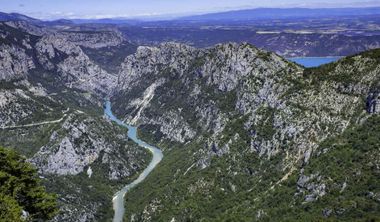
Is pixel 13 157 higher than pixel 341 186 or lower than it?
higher

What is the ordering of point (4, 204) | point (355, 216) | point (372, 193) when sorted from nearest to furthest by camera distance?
point (4, 204)
point (355, 216)
point (372, 193)

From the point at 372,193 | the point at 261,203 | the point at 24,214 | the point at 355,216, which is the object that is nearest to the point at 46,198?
the point at 24,214

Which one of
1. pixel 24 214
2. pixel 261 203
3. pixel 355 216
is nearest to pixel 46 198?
pixel 24 214

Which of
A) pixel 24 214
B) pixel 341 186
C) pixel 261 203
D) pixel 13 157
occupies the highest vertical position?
pixel 13 157

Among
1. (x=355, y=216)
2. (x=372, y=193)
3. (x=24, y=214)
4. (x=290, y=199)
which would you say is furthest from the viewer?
(x=290, y=199)

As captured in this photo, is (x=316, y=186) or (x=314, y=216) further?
(x=316, y=186)

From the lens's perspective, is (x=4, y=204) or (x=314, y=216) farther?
(x=314, y=216)

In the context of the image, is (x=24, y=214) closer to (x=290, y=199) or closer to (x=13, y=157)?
(x=13, y=157)

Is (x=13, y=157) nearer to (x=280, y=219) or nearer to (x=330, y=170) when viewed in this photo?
(x=280, y=219)

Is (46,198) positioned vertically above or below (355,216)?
above
